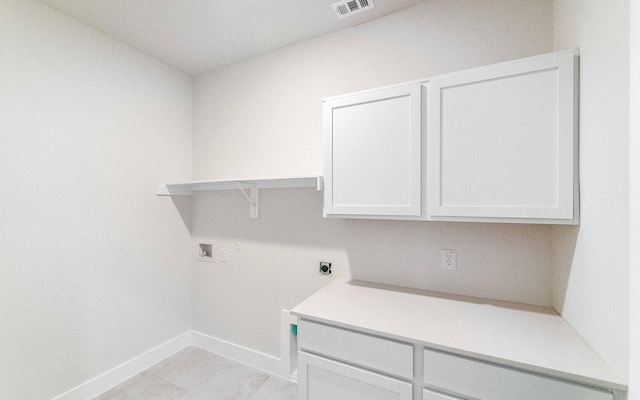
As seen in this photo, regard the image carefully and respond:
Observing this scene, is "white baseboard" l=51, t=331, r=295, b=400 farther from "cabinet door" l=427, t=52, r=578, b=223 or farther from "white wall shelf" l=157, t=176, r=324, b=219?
"cabinet door" l=427, t=52, r=578, b=223

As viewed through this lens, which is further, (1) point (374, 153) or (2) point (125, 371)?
(2) point (125, 371)


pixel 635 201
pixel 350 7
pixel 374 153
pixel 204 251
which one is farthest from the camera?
pixel 204 251

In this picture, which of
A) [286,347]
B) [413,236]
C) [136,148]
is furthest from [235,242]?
[413,236]

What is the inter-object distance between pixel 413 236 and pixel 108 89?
2.57 m

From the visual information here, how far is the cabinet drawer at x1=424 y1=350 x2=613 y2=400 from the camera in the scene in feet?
2.96

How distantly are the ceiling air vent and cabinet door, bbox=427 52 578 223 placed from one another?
786mm

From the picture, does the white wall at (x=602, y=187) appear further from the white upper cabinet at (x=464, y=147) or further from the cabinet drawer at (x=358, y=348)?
the cabinet drawer at (x=358, y=348)

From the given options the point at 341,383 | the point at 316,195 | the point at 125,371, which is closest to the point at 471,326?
the point at 341,383

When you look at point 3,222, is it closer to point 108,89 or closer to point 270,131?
point 108,89

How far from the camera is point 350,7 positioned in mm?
1731

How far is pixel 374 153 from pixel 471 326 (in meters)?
1.00

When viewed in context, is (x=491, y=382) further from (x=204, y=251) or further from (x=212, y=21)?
(x=212, y=21)

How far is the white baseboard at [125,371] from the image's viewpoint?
186 cm

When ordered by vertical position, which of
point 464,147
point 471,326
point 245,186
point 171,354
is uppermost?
point 464,147
